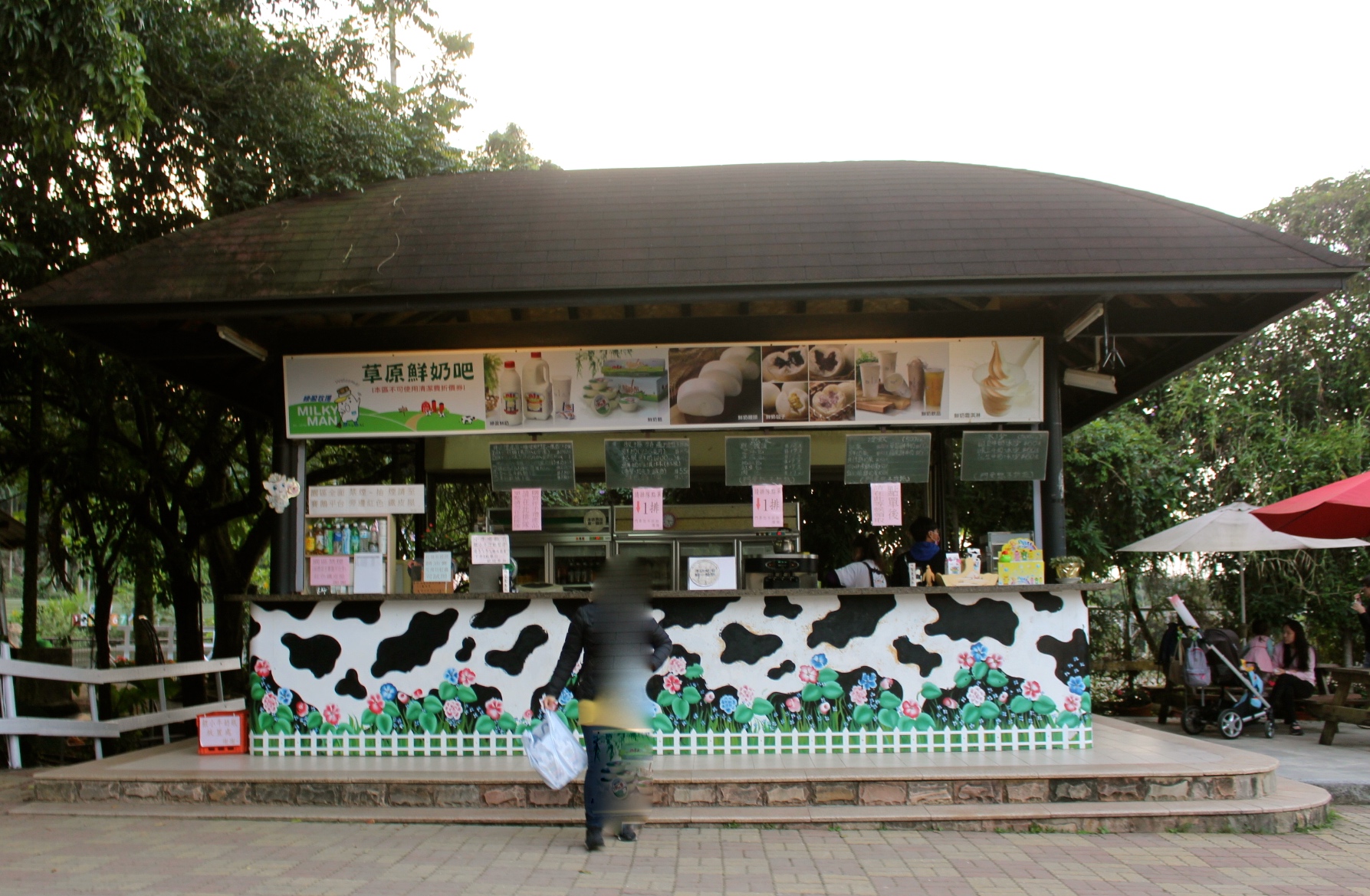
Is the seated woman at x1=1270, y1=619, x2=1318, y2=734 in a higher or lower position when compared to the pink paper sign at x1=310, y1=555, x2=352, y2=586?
lower

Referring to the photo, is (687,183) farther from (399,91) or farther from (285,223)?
(399,91)

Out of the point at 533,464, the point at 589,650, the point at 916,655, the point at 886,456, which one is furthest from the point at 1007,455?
the point at 589,650

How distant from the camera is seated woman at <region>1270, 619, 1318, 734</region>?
995 cm

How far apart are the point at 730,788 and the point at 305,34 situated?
9.36m

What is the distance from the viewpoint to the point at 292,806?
21.1 feet

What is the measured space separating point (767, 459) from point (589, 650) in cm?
300

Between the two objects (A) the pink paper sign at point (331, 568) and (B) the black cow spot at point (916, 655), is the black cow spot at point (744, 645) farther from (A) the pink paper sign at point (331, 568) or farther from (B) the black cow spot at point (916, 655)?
(A) the pink paper sign at point (331, 568)

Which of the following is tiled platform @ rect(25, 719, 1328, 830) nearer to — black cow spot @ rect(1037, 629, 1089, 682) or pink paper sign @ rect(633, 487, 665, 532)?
black cow spot @ rect(1037, 629, 1089, 682)

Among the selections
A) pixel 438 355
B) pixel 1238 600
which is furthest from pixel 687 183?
pixel 1238 600

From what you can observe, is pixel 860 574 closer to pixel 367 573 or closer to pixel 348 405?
pixel 367 573

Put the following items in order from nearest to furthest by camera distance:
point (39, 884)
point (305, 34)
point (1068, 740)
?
point (39, 884)
point (1068, 740)
point (305, 34)

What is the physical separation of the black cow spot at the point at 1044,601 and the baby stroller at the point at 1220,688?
10.7 feet

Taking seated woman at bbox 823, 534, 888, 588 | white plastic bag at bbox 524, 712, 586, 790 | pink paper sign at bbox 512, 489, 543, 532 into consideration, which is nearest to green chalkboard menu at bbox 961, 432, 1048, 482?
seated woman at bbox 823, 534, 888, 588

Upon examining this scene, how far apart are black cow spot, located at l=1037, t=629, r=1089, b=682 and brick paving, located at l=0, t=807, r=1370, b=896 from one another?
1.49m
